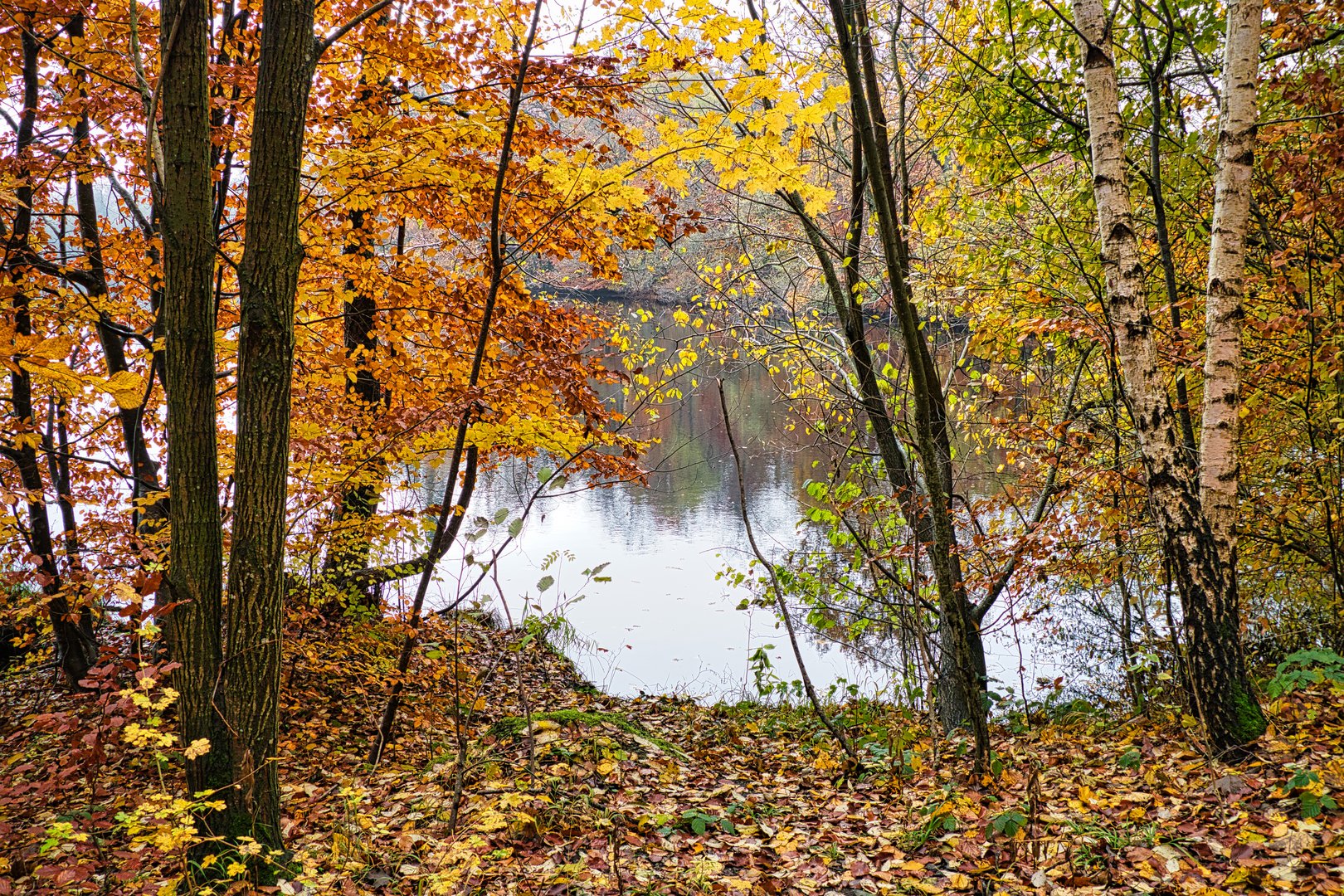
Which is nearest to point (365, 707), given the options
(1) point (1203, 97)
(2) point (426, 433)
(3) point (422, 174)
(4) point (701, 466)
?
(2) point (426, 433)

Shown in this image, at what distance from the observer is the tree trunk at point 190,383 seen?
2.83 meters

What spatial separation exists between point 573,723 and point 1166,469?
3626mm

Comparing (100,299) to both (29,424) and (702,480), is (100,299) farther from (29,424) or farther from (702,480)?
(702,480)

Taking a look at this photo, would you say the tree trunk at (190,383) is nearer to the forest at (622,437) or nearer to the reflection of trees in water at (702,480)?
the forest at (622,437)

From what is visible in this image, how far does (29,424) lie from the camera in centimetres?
453

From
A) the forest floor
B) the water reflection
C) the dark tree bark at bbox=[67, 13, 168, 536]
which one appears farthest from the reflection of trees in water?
the forest floor

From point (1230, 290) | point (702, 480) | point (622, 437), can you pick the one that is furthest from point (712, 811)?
point (702, 480)

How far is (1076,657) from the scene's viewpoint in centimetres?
836

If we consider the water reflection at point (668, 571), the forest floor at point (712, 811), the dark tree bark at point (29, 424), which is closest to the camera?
the forest floor at point (712, 811)

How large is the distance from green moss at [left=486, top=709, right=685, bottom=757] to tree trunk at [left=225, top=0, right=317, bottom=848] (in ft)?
6.11

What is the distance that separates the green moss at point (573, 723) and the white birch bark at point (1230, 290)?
10.7 ft

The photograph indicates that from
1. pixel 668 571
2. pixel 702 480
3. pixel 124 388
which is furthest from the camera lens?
pixel 702 480

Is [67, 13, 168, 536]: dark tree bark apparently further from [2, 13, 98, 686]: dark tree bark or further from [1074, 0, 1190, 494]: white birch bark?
[1074, 0, 1190, 494]: white birch bark

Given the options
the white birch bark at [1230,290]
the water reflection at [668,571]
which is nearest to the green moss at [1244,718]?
the white birch bark at [1230,290]
